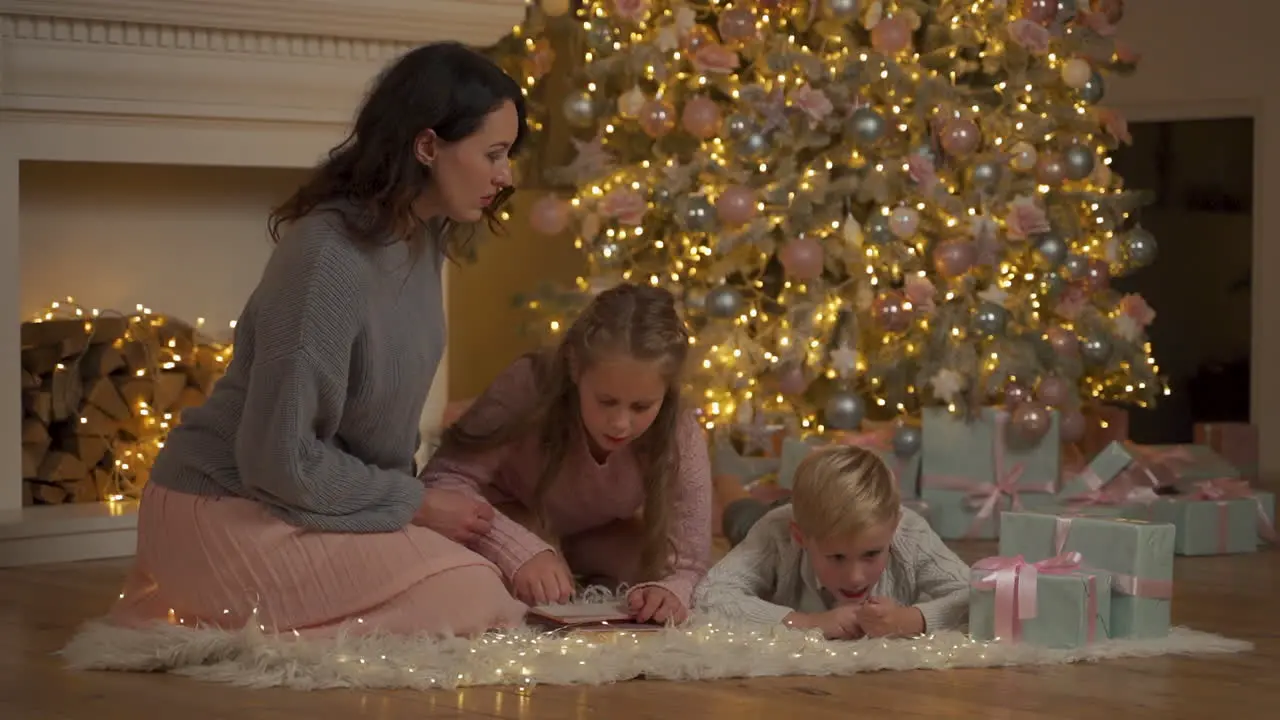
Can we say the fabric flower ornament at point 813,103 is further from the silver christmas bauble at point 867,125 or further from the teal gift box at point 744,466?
the teal gift box at point 744,466

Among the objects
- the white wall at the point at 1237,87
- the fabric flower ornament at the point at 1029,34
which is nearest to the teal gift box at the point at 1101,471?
the fabric flower ornament at the point at 1029,34

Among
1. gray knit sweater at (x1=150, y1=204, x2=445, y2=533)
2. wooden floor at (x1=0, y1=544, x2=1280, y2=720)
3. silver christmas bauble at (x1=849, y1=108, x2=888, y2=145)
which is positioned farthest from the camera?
silver christmas bauble at (x1=849, y1=108, x2=888, y2=145)

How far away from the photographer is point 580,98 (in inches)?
202

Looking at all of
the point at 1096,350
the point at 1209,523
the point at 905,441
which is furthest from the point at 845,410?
the point at 1209,523

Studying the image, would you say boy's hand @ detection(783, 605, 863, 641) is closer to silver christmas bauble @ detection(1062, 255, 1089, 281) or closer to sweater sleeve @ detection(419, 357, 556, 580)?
sweater sleeve @ detection(419, 357, 556, 580)

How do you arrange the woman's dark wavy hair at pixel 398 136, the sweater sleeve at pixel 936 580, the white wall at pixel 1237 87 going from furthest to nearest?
1. the white wall at pixel 1237 87
2. the sweater sleeve at pixel 936 580
3. the woman's dark wavy hair at pixel 398 136

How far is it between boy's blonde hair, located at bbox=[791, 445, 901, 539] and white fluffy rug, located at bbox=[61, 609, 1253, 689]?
0.18 metres

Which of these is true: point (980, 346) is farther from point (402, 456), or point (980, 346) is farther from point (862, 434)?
→ point (402, 456)

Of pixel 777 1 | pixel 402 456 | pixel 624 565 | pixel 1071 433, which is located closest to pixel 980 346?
pixel 1071 433

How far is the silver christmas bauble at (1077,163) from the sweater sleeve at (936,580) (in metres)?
2.01

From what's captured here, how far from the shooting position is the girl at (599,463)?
318 centimetres

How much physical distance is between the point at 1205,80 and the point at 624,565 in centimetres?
379

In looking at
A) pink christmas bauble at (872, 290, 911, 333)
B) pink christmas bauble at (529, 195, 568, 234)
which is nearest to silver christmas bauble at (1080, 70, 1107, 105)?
pink christmas bauble at (872, 290, 911, 333)

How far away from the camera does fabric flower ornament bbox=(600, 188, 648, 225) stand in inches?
195
